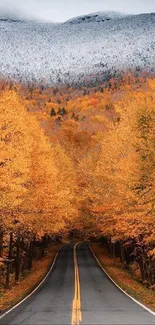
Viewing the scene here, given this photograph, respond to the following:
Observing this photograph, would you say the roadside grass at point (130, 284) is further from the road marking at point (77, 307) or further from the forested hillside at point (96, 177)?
the road marking at point (77, 307)

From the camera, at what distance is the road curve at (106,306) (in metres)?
15.6

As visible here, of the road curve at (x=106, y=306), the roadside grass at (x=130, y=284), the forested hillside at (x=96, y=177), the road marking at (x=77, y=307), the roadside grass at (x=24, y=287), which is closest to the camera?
the road curve at (x=106, y=306)

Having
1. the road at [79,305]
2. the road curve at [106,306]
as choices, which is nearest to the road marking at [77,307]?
the road at [79,305]

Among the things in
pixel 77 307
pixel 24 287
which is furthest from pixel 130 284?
pixel 77 307

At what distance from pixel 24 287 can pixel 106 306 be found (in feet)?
36.4

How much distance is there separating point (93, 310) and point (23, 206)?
393 inches

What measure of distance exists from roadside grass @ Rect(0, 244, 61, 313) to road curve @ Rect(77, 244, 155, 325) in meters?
3.56

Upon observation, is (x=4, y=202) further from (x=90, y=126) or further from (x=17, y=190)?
(x=90, y=126)

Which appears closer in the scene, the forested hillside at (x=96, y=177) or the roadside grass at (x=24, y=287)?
the forested hillside at (x=96, y=177)

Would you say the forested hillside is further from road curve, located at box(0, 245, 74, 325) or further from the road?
road curve, located at box(0, 245, 74, 325)

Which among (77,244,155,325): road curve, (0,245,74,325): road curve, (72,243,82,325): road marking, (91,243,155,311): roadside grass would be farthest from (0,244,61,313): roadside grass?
(91,243,155,311): roadside grass

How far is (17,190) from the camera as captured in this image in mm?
22453

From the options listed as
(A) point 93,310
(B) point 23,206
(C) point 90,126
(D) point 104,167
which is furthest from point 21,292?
(C) point 90,126

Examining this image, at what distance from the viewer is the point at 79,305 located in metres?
20.4
